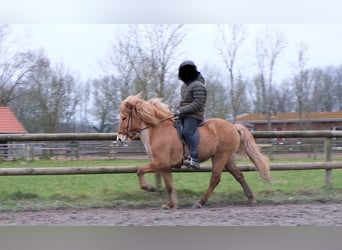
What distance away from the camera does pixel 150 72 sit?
98.6ft

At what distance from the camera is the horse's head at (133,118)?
7.27m

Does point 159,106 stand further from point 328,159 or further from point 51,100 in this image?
point 51,100

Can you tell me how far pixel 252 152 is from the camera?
7746 millimetres

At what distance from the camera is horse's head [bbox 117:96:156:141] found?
727 cm

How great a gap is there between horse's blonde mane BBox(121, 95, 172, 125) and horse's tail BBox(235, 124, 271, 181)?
1.33 meters

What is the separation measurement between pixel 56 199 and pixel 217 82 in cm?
3187

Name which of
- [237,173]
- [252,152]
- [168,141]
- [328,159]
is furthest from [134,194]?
[328,159]

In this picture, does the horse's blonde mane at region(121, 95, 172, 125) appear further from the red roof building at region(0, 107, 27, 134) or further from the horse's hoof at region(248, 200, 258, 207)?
the red roof building at region(0, 107, 27, 134)

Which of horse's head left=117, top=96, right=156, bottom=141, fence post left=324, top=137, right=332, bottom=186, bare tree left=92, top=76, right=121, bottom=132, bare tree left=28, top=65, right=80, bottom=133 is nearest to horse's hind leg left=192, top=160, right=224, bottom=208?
horse's head left=117, top=96, right=156, bottom=141

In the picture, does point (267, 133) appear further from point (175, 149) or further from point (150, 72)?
point (150, 72)

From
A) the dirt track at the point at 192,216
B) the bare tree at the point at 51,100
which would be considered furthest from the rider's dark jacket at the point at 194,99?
the bare tree at the point at 51,100

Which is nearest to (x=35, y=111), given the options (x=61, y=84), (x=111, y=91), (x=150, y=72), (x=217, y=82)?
(x=61, y=84)

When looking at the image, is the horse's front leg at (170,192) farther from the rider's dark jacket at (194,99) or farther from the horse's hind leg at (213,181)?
the rider's dark jacket at (194,99)

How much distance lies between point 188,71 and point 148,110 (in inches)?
35.1
